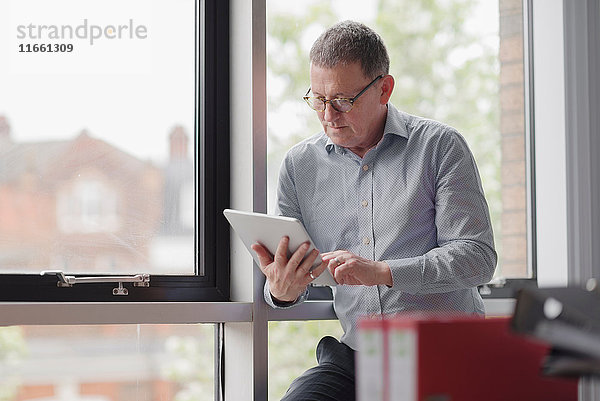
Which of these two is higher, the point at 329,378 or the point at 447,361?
the point at 447,361

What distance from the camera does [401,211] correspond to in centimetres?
233

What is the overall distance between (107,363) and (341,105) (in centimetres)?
96

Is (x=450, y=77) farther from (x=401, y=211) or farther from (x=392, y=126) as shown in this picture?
(x=401, y=211)

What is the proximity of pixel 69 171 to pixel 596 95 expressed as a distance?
175 centimetres

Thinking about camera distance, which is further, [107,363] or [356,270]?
[107,363]

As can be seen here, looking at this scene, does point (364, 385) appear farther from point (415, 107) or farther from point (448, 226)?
point (415, 107)

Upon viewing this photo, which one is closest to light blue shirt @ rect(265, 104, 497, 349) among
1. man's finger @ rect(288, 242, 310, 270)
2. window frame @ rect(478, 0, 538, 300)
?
man's finger @ rect(288, 242, 310, 270)

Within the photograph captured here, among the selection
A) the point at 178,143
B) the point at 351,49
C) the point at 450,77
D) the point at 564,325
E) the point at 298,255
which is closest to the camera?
the point at 564,325

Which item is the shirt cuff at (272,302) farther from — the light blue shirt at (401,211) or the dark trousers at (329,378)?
the dark trousers at (329,378)

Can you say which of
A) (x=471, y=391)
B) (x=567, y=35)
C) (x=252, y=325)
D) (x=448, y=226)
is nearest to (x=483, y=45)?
(x=567, y=35)

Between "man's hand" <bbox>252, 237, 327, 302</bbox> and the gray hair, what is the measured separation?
1.75 feet

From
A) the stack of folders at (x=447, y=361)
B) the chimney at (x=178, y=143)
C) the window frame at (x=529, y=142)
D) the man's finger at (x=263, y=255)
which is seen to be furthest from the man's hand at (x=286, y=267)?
the window frame at (x=529, y=142)

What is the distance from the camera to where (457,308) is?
2.33m

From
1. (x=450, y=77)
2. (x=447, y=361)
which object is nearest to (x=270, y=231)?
(x=447, y=361)
